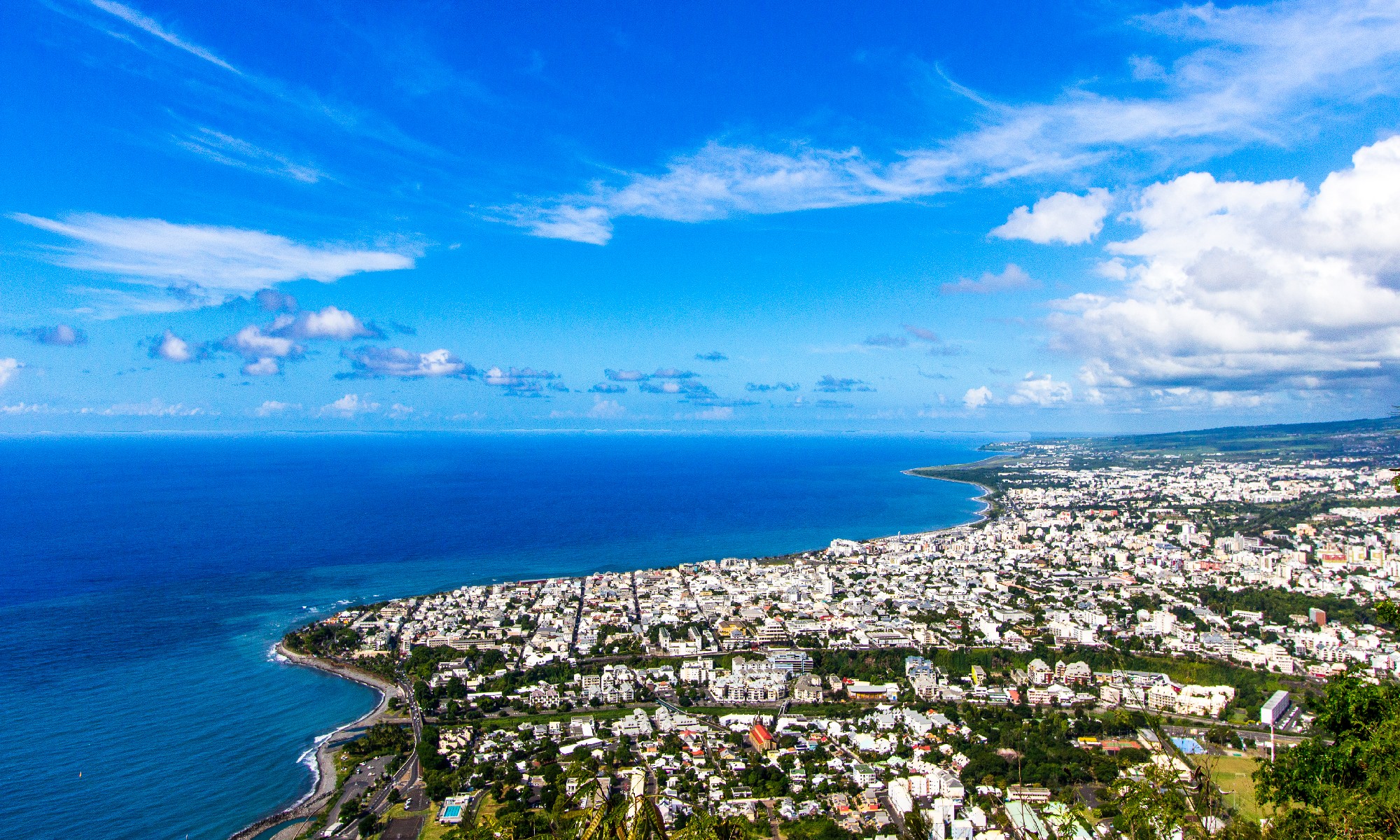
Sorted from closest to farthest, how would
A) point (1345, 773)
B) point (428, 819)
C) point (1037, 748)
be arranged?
point (1345, 773) → point (428, 819) → point (1037, 748)

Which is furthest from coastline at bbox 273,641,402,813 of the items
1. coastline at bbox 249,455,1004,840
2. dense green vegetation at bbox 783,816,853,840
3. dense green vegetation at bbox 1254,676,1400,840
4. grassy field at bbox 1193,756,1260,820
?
grassy field at bbox 1193,756,1260,820

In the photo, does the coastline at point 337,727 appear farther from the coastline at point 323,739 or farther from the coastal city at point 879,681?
the coastal city at point 879,681

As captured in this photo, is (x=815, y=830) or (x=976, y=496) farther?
(x=976, y=496)

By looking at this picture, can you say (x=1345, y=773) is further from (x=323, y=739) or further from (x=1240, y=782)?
(x=323, y=739)

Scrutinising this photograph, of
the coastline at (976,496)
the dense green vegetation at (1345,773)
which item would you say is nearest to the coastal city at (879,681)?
the dense green vegetation at (1345,773)

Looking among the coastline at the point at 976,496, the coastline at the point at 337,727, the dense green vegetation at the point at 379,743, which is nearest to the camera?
the coastline at the point at 337,727

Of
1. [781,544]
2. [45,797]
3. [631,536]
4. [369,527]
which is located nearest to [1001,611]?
[781,544]

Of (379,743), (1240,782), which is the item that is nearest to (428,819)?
(379,743)
